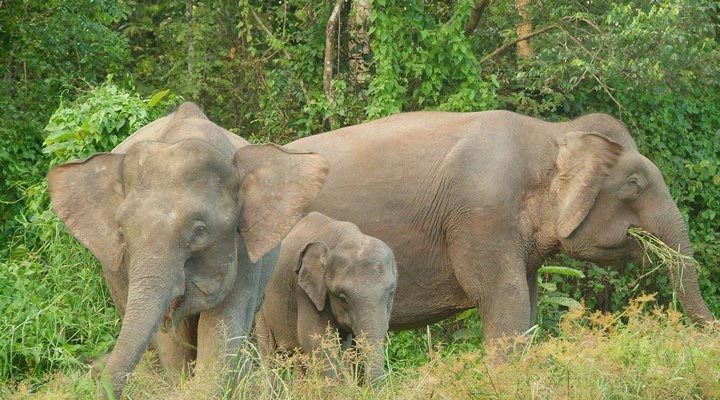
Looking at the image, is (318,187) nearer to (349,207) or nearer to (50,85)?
(349,207)

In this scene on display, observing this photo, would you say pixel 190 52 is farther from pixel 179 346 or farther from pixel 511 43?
pixel 179 346

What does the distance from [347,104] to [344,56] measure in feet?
2.24

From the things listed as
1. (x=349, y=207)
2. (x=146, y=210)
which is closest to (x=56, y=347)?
(x=349, y=207)

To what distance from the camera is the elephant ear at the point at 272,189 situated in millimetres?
7234

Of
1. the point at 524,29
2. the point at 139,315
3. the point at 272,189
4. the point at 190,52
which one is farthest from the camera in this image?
the point at 190,52

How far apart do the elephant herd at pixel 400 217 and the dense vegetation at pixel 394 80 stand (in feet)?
4.46

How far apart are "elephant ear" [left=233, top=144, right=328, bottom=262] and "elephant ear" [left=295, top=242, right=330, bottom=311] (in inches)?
48.2

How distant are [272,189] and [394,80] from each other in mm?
4544

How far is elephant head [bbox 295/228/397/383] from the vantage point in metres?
8.37

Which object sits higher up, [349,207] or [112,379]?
[112,379]

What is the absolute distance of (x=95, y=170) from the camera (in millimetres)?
7152

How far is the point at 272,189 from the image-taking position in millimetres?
7340

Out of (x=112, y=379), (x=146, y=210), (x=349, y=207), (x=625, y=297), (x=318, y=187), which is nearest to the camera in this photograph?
(x=112, y=379)

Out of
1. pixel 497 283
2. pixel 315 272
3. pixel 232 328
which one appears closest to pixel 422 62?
pixel 497 283
